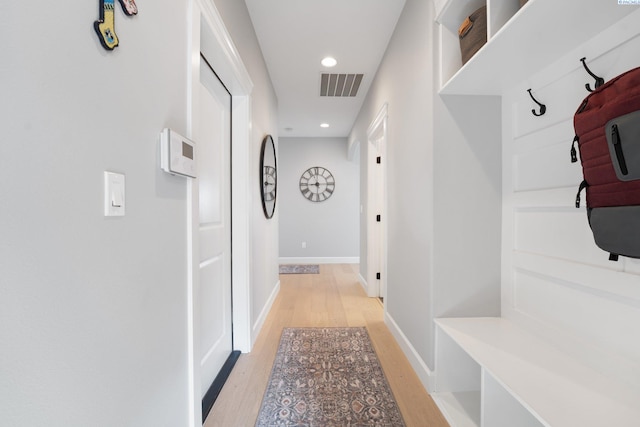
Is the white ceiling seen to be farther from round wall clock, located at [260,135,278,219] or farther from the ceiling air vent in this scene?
round wall clock, located at [260,135,278,219]

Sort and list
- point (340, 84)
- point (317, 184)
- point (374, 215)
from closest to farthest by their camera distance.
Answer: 1. point (340, 84)
2. point (374, 215)
3. point (317, 184)

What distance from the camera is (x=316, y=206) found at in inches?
241

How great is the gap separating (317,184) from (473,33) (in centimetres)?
473

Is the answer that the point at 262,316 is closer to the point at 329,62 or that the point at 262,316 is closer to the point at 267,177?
the point at 267,177

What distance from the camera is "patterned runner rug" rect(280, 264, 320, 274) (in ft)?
17.1

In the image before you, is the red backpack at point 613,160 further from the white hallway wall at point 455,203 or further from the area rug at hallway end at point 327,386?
the area rug at hallway end at point 327,386
